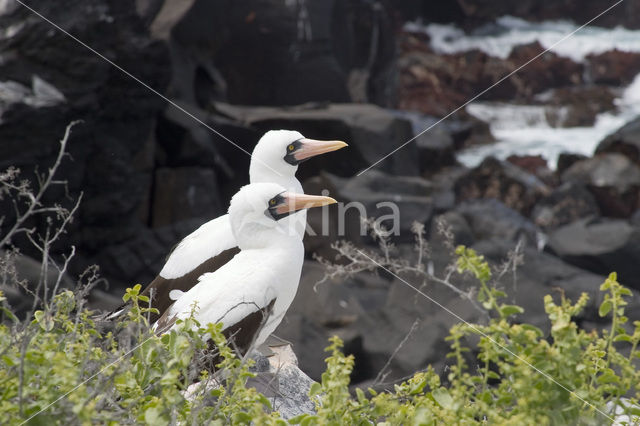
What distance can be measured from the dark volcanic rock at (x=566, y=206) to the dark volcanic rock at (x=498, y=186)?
0.60 metres

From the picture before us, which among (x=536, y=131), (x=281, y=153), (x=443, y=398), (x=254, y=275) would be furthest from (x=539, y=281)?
(x=536, y=131)

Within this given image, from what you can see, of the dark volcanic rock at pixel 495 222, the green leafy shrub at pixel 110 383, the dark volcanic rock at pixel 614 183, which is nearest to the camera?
the green leafy shrub at pixel 110 383

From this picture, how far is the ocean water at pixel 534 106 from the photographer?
1853 cm

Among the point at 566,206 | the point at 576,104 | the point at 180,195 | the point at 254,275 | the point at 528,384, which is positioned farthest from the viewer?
the point at 576,104

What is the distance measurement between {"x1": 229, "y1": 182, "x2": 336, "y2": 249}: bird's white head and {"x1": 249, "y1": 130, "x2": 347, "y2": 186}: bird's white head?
792 millimetres

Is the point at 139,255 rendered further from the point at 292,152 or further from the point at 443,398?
the point at 443,398

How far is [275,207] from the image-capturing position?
10.2 feet

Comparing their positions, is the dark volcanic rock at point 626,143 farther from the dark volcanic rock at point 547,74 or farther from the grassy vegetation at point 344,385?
the grassy vegetation at point 344,385

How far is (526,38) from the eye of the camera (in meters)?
24.8

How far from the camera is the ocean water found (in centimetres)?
1853

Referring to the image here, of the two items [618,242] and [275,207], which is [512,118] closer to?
[618,242]

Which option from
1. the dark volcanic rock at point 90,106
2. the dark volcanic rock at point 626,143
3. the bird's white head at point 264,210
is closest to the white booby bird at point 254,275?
the bird's white head at point 264,210

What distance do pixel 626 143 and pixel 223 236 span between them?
12319mm

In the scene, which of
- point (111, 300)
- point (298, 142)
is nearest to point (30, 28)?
point (111, 300)
